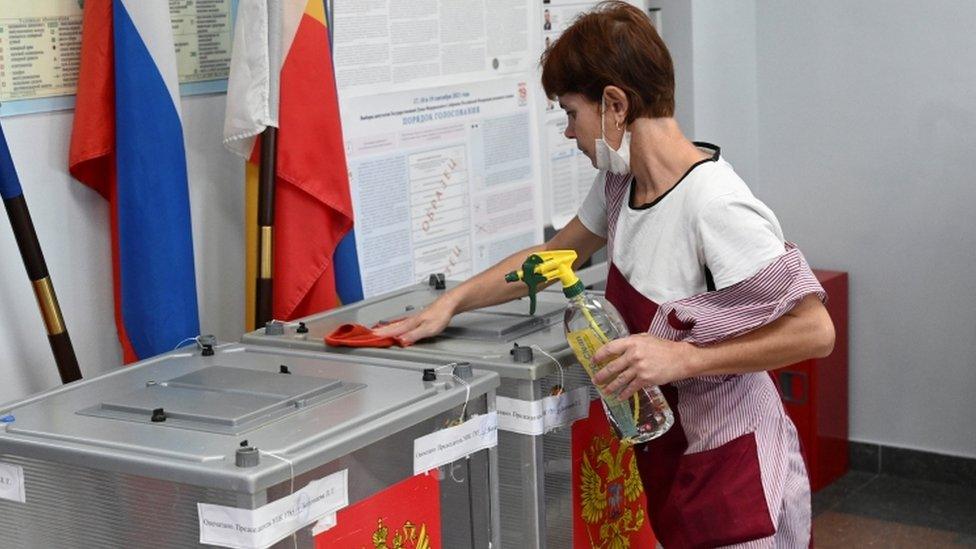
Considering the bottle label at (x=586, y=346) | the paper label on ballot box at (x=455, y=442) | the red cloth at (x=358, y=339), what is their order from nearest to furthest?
the paper label on ballot box at (x=455, y=442)
the bottle label at (x=586, y=346)
the red cloth at (x=358, y=339)

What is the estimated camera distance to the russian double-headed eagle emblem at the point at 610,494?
2.08 metres

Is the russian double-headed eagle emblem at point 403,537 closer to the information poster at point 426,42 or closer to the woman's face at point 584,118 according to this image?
the woman's face at point 584,118

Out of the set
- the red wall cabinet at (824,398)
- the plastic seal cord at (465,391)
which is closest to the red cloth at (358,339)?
the plastic seal cord at (465,391)

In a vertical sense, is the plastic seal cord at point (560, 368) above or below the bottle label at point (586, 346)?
below

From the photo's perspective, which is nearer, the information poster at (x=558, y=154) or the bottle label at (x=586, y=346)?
the bottle label at (x=586, y=346)

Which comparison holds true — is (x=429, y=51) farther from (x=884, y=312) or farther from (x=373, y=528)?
(x=884, y=312)

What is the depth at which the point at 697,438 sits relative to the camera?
190cm

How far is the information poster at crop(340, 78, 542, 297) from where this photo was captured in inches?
115

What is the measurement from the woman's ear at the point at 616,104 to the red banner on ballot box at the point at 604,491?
47 cm

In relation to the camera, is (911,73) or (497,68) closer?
(497,68)

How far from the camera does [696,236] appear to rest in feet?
6.03

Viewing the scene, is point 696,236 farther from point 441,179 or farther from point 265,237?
point 441,179

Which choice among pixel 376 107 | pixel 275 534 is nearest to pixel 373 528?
pixel 275 534

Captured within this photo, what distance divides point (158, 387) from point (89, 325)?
62cm
